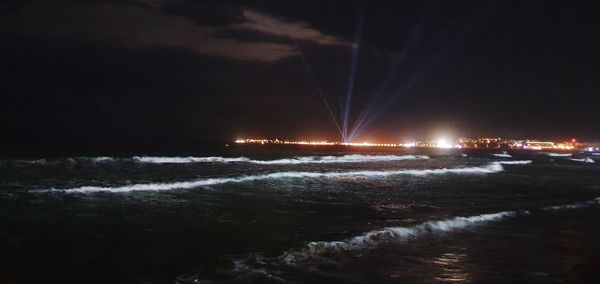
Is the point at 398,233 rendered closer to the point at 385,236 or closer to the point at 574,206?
the point at 385,236

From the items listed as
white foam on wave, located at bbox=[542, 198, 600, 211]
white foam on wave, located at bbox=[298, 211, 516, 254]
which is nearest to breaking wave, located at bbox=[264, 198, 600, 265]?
white foam on wave, located at bbox=[298, 211, 516, 254]

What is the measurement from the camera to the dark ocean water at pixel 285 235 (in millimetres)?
9141

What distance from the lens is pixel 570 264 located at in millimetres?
10375

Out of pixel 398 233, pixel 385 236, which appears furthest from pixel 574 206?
pixel 385 236

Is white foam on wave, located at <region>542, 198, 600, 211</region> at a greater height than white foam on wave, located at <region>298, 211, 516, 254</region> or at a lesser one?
lesser

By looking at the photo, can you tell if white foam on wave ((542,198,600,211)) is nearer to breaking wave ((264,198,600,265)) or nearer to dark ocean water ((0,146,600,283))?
dark ocean water ((0,146,600,283))

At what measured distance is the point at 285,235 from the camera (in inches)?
506

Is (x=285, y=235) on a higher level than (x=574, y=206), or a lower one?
higher

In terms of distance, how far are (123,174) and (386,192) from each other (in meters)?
16.2

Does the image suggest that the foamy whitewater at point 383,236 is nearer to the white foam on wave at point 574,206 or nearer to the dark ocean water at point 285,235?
the dark ocean water at point 285,235

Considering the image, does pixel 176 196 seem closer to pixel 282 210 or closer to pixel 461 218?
pixel 282 210

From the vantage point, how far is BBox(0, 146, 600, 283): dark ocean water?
9.14 metres

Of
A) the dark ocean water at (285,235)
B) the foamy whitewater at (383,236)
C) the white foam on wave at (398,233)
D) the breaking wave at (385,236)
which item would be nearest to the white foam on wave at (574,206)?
the dark ocean water at (285,235)

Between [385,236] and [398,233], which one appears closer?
[385,236]
